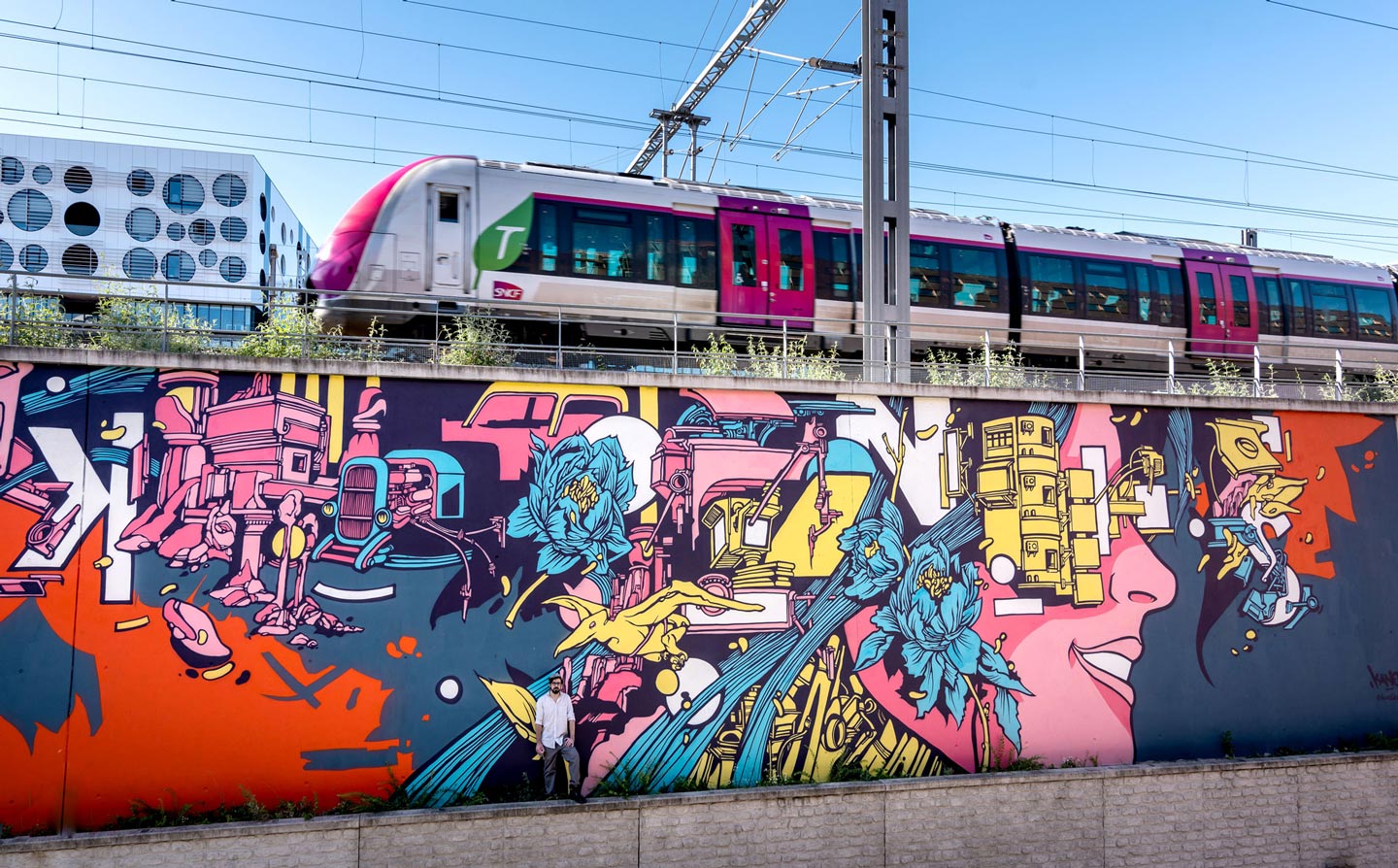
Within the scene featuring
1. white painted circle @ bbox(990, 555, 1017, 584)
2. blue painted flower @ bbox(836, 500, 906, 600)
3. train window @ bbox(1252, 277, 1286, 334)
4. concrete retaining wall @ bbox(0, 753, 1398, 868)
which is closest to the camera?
concrete retaining wall @ bbox(0, 753, 1398, 868)

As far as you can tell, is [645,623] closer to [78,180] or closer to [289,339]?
[289,339]

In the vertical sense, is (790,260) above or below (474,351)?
above

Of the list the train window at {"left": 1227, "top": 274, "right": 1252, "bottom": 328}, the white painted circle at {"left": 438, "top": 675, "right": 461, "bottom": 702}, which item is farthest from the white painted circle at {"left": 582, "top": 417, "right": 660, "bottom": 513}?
the train window at {"left": 1227, "top": 274, "right": 1252, "bottom": 328}

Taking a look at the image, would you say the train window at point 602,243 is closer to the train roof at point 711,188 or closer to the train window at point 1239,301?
the train roof at point 711,188

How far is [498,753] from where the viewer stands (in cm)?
873

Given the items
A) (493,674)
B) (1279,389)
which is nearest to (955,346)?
(1279,389)

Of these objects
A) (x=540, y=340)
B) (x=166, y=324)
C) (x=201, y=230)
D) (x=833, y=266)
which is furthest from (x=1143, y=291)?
(x=201, y=230)

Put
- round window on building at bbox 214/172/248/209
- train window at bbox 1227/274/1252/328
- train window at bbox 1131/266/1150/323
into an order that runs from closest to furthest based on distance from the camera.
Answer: train window at bbox 1131/266/1150/323
train window at bbox 1227/274/1252/328
round window on building at bbox 214/172/248/209

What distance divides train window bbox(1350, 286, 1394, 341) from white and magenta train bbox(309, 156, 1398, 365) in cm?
4

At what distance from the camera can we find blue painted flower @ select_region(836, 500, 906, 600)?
A: 993 centimetres

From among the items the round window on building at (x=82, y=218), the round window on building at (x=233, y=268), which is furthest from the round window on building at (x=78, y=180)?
the round window on building at (x=233, y=268)

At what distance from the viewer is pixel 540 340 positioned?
13.5 m

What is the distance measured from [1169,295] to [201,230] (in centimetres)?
3810

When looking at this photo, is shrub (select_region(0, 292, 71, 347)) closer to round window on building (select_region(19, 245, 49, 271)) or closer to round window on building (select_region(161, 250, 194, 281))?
round window on building (select_region(161, 250, 194, 281))
